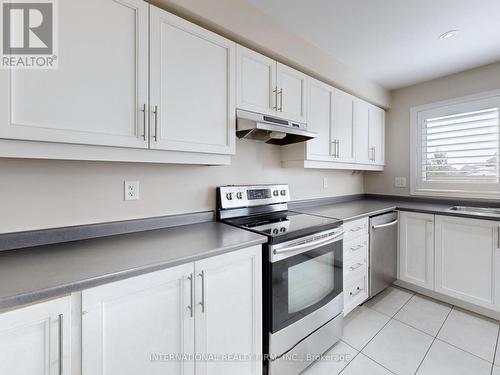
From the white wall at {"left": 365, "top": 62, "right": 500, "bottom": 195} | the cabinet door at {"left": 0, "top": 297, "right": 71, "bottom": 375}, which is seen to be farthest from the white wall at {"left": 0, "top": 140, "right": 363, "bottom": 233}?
the white wall at {"left": 365, "top": 62, "right": 500, "bottom": 195}

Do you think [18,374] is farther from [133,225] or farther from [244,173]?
[244,173]

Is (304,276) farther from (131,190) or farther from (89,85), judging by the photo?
(89,85)

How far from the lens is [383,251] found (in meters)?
2.31

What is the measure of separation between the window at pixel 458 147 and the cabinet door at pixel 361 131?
2.21 feet

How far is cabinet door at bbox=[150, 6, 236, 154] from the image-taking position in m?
1.23

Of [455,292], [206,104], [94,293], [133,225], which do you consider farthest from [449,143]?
[94,293]

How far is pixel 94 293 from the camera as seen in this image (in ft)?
2.69

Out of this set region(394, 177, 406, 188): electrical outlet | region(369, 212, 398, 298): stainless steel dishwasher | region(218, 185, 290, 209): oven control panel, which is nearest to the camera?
region(218, 185, 290, 209): oven control panel

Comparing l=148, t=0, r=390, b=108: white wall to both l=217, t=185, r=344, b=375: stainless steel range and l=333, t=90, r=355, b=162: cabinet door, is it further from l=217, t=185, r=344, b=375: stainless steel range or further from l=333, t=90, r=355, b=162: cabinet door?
l=217, t=185, r=344, b=375: stainless steel range

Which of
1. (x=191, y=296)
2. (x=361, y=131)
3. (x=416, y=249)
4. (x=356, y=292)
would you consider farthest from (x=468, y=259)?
(x=191, y=296)

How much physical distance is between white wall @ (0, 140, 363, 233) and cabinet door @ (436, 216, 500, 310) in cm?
182

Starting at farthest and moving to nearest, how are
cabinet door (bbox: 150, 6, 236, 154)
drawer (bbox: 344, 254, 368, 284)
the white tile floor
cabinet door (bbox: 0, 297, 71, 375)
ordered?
drawer (bbox: 344, 254, 368, 284) → the white tile floor → cabinet door (bbox: 150, 6, 236, 154) → cabinet door (bbox: 0, 297, 71, 375)

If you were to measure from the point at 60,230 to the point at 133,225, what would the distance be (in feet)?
1.12

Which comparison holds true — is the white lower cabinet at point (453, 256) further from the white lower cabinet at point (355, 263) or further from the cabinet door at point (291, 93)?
the cabinet door at point (291, 93)
